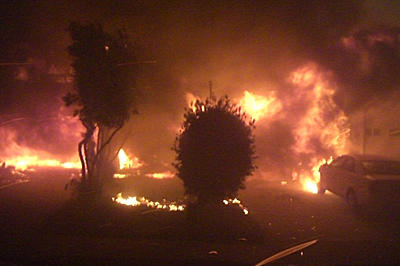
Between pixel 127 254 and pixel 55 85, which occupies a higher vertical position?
pixel 55 85

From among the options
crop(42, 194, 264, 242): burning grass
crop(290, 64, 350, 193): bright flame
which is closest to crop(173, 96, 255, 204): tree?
crop(42, 194, 264, 242): burning grass

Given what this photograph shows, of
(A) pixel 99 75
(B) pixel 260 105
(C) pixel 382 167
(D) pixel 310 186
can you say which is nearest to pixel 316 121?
(B) pixel 260 105

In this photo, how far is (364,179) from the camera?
9.66 m

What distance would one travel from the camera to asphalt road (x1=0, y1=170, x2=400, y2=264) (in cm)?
630

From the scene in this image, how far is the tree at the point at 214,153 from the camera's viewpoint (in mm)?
8211

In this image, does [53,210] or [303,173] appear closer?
[53,210]

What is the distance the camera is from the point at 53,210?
9266mm

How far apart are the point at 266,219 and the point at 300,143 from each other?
849 centimetres

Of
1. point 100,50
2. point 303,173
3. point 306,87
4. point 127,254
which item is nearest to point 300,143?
point 303,173

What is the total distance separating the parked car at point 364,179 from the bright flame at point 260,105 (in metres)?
5.73

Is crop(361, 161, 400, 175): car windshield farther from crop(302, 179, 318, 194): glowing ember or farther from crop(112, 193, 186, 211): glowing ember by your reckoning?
crop(112, 193, 186, 211): glowing ember

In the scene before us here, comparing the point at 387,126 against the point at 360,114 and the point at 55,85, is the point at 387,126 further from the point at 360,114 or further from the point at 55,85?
the point at 55,85

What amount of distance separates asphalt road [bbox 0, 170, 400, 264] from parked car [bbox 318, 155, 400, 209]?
51 centimetres

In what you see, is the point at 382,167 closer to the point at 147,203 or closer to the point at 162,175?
the point at 147,203
